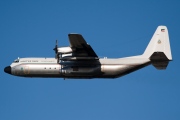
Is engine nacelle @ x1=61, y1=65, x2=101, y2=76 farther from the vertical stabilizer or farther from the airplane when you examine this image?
the vertical stabilizer

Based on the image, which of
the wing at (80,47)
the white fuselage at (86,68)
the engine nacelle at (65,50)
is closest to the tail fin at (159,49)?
the white fuselage at (86,68)

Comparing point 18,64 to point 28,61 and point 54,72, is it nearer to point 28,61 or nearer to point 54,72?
point 28,61

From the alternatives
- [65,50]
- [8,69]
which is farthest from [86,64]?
[8,69]

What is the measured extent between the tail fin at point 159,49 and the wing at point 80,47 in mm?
5404

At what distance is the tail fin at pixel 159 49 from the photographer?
114ft

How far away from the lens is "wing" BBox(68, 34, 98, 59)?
106 ft

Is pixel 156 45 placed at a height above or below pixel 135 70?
above

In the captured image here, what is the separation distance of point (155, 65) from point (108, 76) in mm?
4566

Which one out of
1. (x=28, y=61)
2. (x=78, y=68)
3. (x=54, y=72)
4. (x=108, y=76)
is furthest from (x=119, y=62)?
(x=28, y=61)

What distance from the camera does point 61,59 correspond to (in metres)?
35.4

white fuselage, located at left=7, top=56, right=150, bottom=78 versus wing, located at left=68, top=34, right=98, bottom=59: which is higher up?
wing, located at left=68, top=34, right=98, bottom=59

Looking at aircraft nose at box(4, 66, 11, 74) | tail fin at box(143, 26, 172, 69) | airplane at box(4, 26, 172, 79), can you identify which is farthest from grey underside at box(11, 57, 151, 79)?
aircraft nose at box(4, 66, 11, 74)

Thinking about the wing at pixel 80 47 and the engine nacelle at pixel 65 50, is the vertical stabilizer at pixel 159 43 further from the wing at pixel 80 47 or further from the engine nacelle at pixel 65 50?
the engine nacelle at pixel 65 50

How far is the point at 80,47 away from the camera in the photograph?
112 feet
